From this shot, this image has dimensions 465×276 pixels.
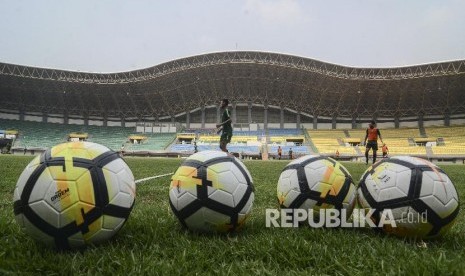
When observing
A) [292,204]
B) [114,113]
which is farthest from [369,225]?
[114,113]

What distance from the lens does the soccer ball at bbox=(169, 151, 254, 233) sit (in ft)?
11.7

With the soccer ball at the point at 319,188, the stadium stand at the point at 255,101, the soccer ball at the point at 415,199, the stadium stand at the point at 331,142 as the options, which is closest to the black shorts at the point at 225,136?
the soccer ball at the point at 319,188

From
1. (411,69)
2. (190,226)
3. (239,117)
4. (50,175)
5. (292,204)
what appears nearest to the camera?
(50,175)

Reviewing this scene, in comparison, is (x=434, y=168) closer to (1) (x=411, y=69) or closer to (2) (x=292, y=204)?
(2) (x=292, y=204)

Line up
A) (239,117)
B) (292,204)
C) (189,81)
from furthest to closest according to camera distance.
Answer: (239,117)
(189,81)
(292,204)

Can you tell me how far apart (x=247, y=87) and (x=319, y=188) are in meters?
53.4

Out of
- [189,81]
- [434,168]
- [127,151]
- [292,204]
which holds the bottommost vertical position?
[127,151]

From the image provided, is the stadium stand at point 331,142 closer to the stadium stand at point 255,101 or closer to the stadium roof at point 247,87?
the stadium stand at point 255,101

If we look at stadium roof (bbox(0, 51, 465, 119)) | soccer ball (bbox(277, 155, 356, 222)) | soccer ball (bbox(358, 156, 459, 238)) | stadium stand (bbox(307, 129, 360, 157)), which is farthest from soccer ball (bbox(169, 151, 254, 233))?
stadium roof (bbox(0, 51, 465, 119))

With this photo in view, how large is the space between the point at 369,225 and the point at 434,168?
90 centimetres

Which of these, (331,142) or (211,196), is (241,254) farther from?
(331,142)

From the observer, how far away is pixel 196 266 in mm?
2598

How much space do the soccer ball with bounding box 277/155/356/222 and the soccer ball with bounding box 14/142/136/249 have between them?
6.27ft

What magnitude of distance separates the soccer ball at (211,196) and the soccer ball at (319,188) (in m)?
0.57
